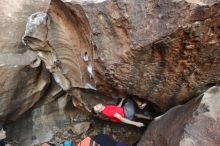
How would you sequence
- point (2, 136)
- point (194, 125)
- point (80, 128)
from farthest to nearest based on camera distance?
point (80, 128) → point (2, 136) → point (194, 125)

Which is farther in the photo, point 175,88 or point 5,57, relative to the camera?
point 5,57

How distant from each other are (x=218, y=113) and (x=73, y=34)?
1.61 m

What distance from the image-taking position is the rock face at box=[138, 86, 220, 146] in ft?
9.15

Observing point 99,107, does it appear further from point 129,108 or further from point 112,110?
point 129,108

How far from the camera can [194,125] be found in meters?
2.88

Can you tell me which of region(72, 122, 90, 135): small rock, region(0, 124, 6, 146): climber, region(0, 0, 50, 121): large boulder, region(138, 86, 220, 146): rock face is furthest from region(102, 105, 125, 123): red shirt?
region(0, 124, 6, 146): climber

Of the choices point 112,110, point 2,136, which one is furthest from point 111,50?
A: point 2,136

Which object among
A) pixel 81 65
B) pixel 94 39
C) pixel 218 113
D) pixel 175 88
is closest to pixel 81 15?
pixel 94 39

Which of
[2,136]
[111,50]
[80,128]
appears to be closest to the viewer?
[111,50]

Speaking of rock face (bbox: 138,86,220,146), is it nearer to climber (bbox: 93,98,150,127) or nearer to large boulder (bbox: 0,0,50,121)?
climber (bbox: 93,98,150,127)

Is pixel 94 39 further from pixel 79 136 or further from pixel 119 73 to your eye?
pixel 79 136

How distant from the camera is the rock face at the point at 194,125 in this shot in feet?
9.15

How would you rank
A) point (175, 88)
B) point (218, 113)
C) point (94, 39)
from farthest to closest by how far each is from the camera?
1. point (175, 88)
2. point (94, 39)
3. point (218, 113)

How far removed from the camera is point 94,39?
307cm
